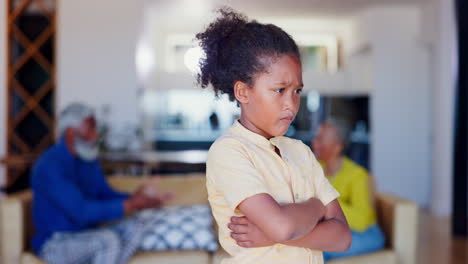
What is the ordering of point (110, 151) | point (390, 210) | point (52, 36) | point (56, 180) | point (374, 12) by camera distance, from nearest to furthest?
point (56, 180) → point (390, 210) → point (110, 151) → point (52, 36) → point (374, 12)

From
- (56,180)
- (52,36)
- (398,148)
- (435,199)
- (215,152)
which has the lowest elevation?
(435,199)

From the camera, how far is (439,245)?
363 cm

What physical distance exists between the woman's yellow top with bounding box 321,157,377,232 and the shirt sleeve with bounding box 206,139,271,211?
1.34m

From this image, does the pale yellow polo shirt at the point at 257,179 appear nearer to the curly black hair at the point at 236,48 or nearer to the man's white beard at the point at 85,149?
the curly black hair at the point at 236,48

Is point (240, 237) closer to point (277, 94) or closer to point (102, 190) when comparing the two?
point (277, 94)

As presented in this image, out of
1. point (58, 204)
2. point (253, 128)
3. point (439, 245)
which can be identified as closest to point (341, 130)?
point (58, 204)

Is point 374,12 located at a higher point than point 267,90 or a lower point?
higher

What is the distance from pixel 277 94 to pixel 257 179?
13cm

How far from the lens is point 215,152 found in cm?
78

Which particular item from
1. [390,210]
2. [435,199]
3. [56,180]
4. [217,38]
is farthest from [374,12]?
[217,38]

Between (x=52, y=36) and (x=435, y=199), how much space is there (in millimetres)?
4118

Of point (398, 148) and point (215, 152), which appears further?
point (398, 148)

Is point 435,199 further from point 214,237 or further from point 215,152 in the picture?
point 215,152

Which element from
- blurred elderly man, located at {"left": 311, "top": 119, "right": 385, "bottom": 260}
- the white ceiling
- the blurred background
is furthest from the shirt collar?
the white ceiling
